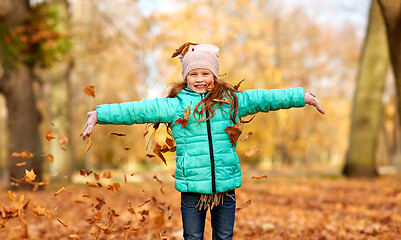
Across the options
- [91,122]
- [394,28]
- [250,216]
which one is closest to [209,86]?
[91,122]

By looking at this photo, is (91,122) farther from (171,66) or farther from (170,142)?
(171,66)

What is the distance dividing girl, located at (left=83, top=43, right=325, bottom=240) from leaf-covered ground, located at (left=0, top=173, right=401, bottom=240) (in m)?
0.46

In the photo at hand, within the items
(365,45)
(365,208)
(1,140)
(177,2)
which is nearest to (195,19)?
(177,2)

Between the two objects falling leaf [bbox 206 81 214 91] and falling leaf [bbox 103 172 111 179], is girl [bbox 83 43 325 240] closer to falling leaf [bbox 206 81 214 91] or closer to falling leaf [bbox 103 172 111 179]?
falling leaf [bbox 206 81 214 91]

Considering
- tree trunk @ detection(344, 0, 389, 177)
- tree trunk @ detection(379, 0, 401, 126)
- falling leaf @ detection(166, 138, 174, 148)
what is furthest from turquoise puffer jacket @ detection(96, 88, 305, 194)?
tree trunk @ detection(344, 0, 389, 177)

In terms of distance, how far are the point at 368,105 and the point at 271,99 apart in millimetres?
9310

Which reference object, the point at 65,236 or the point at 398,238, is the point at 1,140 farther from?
the point at 398,238

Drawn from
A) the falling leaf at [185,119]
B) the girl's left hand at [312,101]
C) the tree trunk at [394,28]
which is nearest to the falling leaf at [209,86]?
the falling leaf at [185,119]

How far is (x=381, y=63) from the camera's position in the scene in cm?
1088

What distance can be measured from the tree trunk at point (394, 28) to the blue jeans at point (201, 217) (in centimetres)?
359

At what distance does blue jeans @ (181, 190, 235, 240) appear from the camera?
9.52ft

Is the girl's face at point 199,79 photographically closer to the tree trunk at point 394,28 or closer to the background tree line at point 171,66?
the background tree line at point 171,66

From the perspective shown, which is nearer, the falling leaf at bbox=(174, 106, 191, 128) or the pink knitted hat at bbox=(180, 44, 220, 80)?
the falling leaf at bbox=(174, 106, 191, 128)

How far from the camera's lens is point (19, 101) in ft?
30.1
